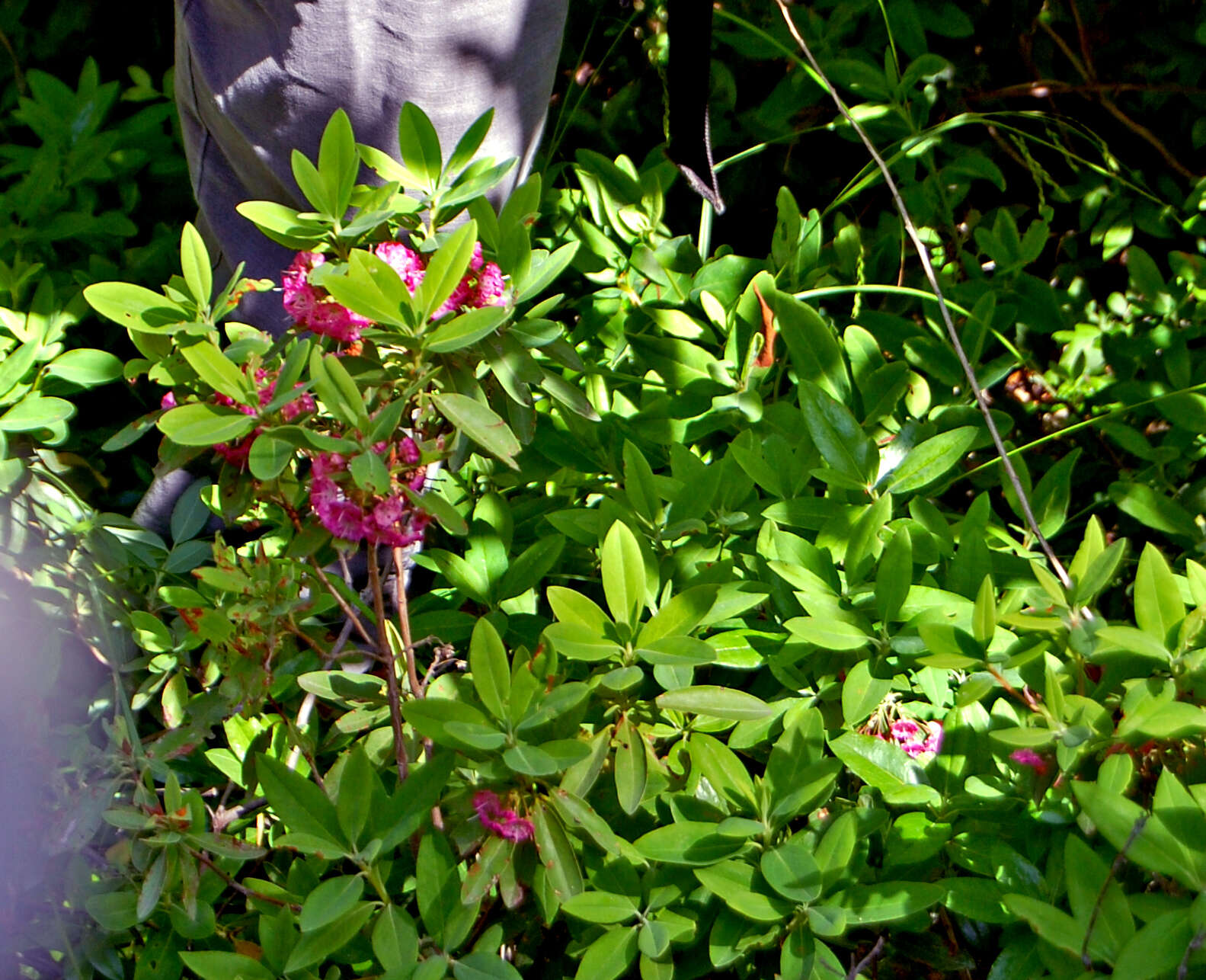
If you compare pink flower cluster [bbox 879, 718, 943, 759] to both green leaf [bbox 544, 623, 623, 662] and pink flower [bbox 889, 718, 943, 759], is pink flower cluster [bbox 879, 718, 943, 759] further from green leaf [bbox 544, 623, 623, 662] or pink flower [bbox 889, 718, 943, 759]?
green leaf [bbox 544, 623, 623, 662]

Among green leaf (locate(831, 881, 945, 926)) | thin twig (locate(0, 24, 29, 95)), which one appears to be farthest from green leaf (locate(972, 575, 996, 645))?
thin twig (locate(0, 24, 29, 95))

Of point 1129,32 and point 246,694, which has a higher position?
point 1129,32

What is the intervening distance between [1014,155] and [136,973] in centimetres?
199

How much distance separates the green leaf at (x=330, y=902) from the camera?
0.83 m

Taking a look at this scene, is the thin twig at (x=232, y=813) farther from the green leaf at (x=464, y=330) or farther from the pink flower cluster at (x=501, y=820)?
the green leaf at (x=464, y=330)

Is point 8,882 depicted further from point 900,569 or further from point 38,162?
point 38,162

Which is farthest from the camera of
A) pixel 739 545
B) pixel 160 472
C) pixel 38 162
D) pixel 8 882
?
pixel 38 162

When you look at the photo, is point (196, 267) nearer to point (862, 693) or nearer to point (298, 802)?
point (298, 802)

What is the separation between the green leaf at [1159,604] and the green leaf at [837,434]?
326mm

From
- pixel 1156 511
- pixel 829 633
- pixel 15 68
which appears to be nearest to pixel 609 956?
A: pixel 829 633

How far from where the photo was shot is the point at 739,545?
1.25m

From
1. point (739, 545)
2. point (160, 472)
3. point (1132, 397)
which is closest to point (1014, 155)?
point (1132, 397)

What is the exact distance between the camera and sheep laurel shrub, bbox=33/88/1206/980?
89 cm

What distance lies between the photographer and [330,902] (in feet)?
2.78
